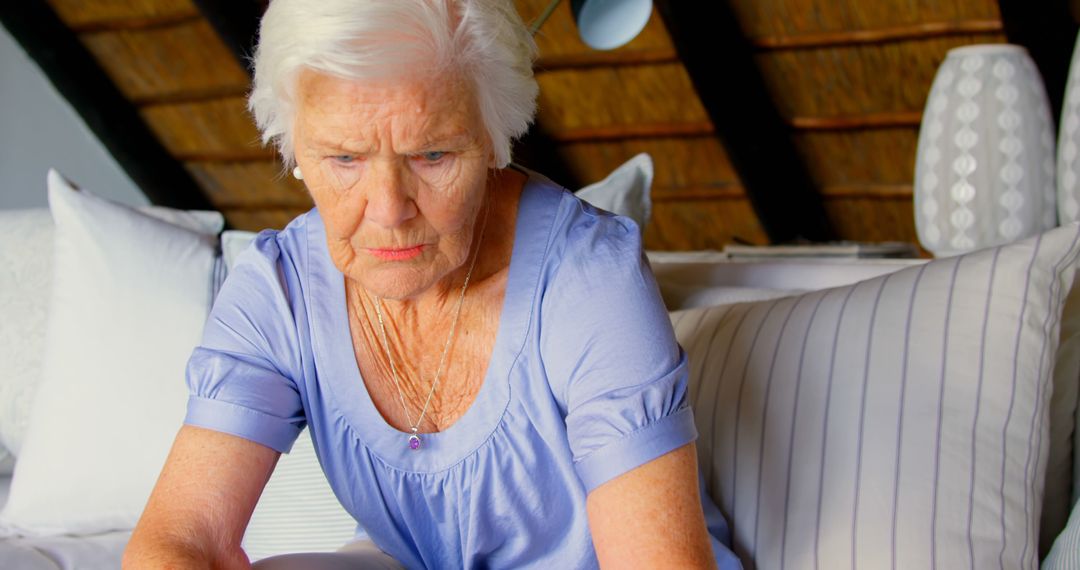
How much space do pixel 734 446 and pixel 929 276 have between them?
0.30 m

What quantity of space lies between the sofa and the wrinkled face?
0.39 meters

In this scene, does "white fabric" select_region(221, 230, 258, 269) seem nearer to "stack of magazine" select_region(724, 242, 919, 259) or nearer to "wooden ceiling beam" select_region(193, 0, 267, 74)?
"stack of magazine" select_region(724, 242, 919, 259)

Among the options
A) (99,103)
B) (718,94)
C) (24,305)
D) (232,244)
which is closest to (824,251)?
(232,244)

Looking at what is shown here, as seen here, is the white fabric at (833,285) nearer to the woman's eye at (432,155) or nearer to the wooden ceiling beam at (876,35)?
the woman's eye at (432,155)

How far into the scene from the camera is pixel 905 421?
48.9 inches

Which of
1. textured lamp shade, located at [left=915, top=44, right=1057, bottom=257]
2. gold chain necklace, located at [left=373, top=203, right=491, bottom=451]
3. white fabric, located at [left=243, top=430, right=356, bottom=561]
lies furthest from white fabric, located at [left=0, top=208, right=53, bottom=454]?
textured lamp shade, located at [left=915, top=44, right=1057, bottom=257]

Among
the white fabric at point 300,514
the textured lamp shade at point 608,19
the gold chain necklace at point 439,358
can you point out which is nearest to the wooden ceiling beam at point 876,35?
the textured lamp shade at point 608,19

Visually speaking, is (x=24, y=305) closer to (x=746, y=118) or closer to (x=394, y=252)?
(x=394, y=252)

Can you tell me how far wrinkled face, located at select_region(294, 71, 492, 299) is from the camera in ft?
3.53

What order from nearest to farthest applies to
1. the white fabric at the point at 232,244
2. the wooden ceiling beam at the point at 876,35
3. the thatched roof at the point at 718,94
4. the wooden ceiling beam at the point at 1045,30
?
the white fabric at the point at 232,244
the wooden ceiling beam at the point at 1045,30
the wooden ceiling beam at the point at 876,35
the thatched roof at the point at 718,94

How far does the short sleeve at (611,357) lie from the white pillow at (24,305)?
103 cm

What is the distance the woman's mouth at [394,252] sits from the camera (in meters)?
1.14

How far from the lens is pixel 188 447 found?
3.92 feet

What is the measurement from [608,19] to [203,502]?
1.22 meters
